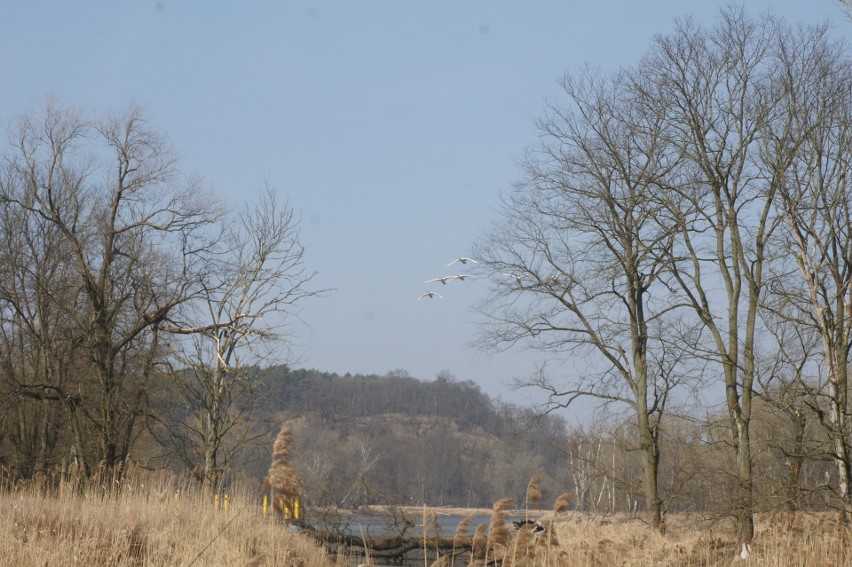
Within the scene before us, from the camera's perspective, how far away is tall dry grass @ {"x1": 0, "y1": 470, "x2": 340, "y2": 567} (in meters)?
9.77

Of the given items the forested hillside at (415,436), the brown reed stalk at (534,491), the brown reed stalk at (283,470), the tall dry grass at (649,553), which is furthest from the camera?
the forested hillside at (415,436)

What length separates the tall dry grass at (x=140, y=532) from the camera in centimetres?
977

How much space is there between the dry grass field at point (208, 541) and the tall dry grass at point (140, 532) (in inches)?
0.7

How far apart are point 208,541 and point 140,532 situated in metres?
1.14

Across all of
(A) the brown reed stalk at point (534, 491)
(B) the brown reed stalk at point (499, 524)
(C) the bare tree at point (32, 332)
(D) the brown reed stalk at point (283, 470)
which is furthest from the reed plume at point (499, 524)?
(C) the bare tree at point (32, 332)

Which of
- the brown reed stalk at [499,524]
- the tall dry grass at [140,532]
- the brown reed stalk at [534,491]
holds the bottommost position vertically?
the tall dry grass at [140,532]

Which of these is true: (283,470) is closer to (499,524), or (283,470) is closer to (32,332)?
(499,524)

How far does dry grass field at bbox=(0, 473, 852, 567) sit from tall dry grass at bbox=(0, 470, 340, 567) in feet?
0.06

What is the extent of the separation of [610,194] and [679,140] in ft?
7.19

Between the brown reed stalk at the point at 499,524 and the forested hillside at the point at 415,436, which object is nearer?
the brown reed stalk at the point at 499,524

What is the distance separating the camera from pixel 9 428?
24.5 meters

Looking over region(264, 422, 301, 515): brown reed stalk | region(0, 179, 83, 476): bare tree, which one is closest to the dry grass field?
region(264, 422, 301, 515): brown reed stalk

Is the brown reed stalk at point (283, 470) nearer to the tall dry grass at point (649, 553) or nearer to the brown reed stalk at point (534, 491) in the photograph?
the tall dry grass at point (649, 553)

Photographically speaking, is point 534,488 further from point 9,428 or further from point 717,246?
point 9,428
